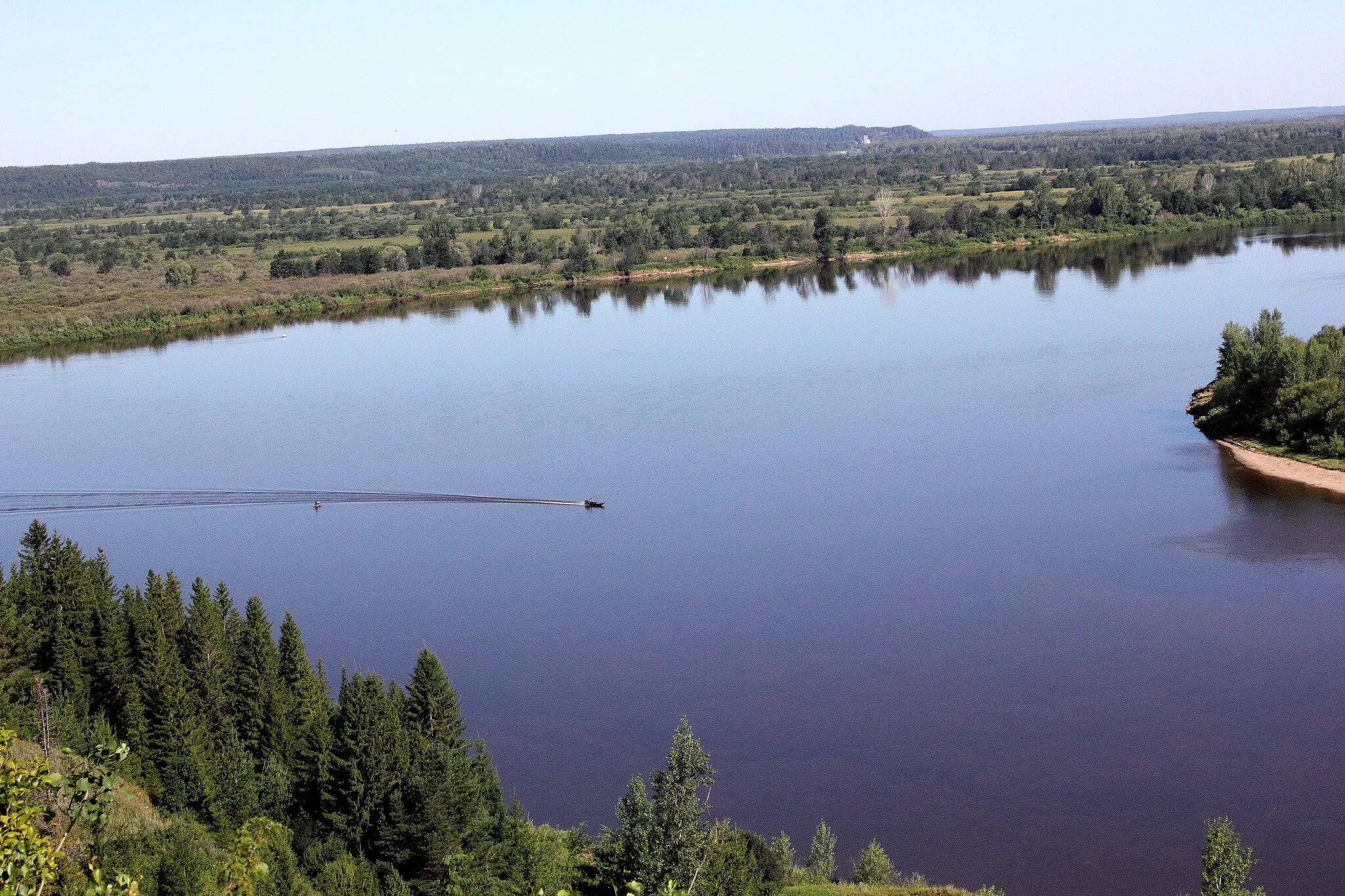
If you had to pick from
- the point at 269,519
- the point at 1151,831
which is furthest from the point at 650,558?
the point at 1151,831

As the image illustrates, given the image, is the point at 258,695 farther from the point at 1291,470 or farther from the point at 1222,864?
the point at 1291,470

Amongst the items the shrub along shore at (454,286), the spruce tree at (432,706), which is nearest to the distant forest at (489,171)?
the shrub along shore at (454,286)

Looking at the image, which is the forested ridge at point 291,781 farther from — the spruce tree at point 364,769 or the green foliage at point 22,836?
the green foliage at point 22,836

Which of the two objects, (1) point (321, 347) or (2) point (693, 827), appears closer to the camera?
(2) point (693, 827)

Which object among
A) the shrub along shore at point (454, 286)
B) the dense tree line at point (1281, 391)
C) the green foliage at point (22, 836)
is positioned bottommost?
the dense tree line at point (1281, 391)

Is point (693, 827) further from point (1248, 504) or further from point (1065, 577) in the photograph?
point (1248, 504)

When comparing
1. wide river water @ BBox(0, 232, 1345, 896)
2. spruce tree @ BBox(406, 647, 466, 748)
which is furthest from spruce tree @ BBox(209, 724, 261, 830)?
wide river water @ BBox(0, 232, 1345, 896)

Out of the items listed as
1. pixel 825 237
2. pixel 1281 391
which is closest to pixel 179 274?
pixel 825 237
